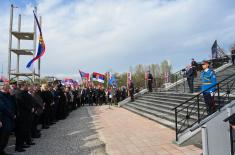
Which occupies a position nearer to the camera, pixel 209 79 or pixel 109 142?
pixel 209 79

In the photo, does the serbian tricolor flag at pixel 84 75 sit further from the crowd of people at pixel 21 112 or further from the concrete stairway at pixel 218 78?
the crowd of people at pixel 21 112

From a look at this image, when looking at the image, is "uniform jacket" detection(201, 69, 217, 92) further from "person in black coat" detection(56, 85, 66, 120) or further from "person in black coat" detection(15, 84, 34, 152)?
"person in black coat" detection(56, 85, 66, 120)

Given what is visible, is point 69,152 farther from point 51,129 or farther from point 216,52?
point 216,52

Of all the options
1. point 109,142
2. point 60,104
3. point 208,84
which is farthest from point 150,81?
point 109,142

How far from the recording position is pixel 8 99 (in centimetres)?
588

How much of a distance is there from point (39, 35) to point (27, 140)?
702 centimetres


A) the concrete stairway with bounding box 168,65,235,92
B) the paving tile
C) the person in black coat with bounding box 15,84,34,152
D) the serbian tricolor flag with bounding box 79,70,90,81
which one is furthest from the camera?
the serbian tricolor flag with bounding box 79,70,90,81

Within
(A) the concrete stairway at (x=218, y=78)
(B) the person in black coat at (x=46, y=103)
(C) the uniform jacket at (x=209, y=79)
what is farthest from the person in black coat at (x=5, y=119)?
(A) the concrete stairway at (x=218, y=78)

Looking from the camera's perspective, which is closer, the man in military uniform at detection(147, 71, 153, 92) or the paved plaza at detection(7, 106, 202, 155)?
the paved plaza at detection(7, 106, 202, 155)

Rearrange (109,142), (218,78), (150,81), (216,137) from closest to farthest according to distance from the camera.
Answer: (216,137), (109,142), (218,78), (150,81)

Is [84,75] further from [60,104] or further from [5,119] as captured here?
[5,119]

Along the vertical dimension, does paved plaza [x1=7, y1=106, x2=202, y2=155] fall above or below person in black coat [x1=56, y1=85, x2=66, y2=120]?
below

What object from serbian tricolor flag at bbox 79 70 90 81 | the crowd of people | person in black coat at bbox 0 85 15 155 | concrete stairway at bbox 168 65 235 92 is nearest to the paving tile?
the crowd of people

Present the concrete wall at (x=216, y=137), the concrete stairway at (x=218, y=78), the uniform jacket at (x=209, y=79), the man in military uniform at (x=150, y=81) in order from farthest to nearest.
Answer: the man in military uniform at (x=150, y=81)
the concrete stairway at (x=218, y=78)
the uniform jacket at (x=209, y=79)
the concrete wall at (x=216, y=137)
